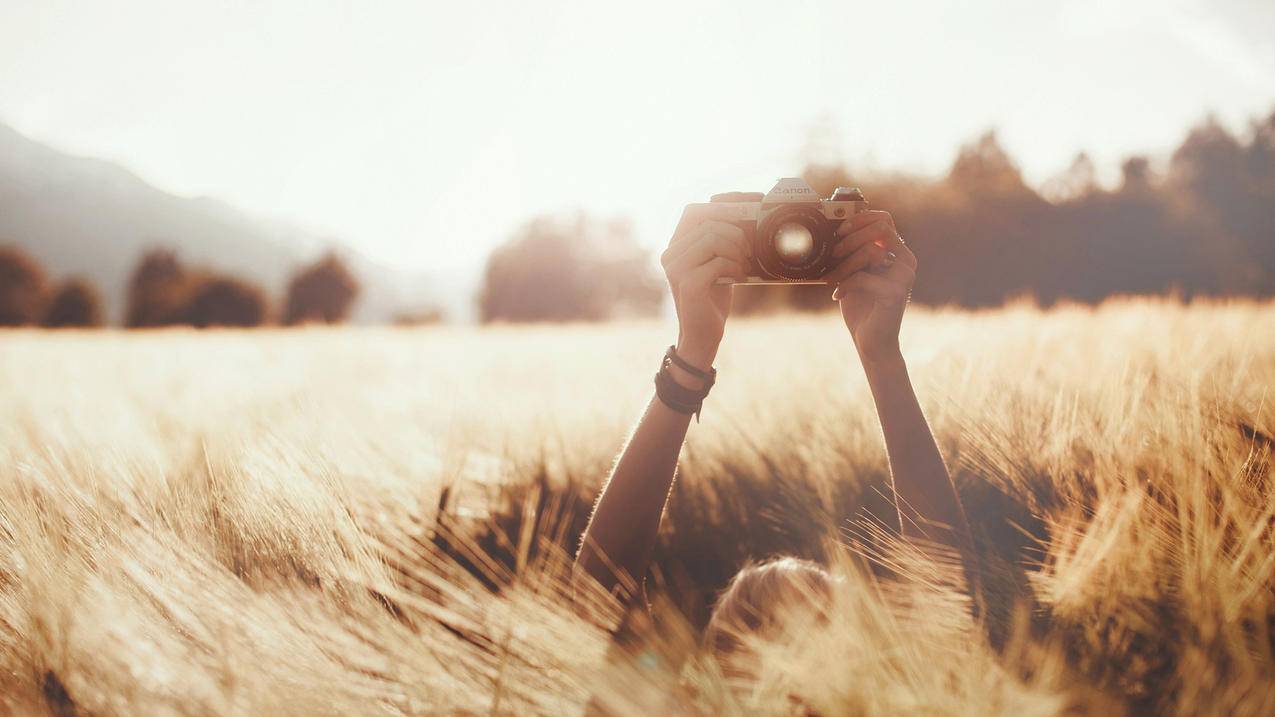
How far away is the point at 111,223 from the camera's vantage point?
350 ft

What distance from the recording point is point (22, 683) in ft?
2.36

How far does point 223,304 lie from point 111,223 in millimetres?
100981

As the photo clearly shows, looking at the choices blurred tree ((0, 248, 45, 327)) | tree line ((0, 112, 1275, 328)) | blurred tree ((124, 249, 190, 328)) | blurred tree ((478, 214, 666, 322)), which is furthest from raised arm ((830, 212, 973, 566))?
blurred tree ((0, 248, 45, 327))

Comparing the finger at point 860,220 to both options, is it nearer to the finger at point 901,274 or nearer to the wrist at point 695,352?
the finger at point 901,274

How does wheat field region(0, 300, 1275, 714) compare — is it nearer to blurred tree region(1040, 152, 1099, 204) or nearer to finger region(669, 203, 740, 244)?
finger region(669, 203, 740, 244)

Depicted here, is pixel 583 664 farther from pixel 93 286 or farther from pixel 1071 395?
pixel 93 286

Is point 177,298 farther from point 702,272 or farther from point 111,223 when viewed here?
point 111,223

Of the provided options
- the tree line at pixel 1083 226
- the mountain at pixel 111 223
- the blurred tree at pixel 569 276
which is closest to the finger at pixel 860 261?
the tree line at pixel 1083 226

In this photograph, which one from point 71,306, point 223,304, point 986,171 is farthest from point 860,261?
point 71,306

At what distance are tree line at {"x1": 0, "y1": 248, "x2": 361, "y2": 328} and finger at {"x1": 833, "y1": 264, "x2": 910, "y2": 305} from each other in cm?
3355

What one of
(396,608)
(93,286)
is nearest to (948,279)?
(396,608)

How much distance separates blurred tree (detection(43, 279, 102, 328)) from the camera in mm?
32406

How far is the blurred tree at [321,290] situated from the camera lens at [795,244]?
121 ft

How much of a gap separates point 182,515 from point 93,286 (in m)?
42.0
